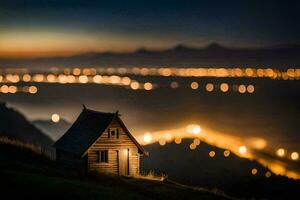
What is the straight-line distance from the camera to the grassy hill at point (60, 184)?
186ft

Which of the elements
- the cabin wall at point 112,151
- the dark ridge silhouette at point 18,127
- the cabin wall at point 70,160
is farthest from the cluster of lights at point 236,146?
the cabin wall at point 70,160

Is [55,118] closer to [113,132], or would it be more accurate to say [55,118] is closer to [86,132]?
[86,132]

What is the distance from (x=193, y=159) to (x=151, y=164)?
1062 cm

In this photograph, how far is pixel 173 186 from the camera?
6969cm

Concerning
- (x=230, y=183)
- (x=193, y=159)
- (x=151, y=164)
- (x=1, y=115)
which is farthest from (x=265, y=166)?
(x=1, y=115)

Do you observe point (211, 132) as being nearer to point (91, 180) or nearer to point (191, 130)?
point (191, 130)

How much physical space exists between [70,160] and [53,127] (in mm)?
88803

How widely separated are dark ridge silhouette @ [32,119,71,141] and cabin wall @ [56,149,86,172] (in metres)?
66.8

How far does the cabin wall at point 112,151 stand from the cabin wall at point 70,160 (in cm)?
99

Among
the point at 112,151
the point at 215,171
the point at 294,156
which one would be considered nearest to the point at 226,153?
the point at 294,156

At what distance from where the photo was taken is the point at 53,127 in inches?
6353

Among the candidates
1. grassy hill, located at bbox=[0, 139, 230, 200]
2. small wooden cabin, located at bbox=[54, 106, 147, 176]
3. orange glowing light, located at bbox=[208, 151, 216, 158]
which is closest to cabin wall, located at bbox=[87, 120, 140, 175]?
small wooden cabin, located at bbox=[54, 106, 147, 176]

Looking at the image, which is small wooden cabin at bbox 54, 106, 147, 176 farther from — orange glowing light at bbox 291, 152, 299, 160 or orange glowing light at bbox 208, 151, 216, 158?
orange glowing light at bbox 291, 152, 299, 160

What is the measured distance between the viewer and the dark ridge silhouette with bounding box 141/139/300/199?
86875 mm
